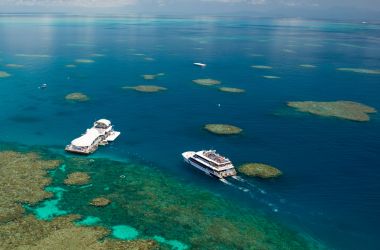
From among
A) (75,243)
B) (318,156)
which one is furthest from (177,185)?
(318,156)

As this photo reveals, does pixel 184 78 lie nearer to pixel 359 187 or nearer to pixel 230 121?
pixel 230 121

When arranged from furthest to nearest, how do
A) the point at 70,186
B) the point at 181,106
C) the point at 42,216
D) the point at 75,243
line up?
the point at 181,106
the point at 70,186
the point at 42,216
the point at 75,243

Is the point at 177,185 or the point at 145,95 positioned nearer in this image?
the point at 177,185

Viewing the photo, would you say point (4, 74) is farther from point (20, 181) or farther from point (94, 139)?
point (20, 181)

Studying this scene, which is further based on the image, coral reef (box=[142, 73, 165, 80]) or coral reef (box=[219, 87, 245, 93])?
coral reef (box=[142, 73, 165, 80])

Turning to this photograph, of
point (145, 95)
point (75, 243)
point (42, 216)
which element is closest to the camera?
point (75, 243)

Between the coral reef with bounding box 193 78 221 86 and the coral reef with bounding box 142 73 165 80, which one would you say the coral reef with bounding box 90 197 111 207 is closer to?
the coral reef with bounding box 193 78 221 86

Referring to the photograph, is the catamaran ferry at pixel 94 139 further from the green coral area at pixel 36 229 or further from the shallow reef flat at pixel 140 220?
the green coral area at pixel 36 229

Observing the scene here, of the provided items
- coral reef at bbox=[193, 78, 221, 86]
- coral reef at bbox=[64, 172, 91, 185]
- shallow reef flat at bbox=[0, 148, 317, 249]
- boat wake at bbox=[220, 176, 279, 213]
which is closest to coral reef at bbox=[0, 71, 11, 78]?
coral reef at bbox=[193, 78, 221, 86]
